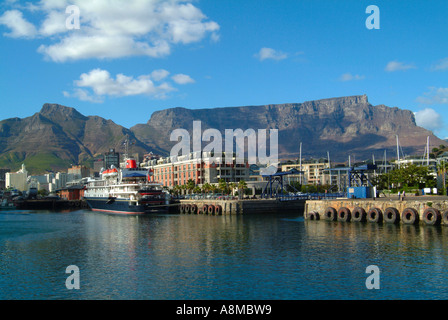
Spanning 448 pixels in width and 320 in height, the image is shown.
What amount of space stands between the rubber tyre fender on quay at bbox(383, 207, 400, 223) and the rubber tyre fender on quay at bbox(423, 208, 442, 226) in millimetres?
4657

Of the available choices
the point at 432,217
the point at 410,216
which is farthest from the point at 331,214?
the point at 432,217

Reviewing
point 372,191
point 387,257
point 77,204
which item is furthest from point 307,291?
point 77,204

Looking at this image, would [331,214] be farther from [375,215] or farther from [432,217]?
[432,217]

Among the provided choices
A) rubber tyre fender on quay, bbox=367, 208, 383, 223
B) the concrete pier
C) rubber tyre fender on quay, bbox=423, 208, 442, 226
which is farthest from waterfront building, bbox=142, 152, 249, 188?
rubber tyre fender on quay, bbox=423, 208, 442, 226

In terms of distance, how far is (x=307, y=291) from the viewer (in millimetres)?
30766

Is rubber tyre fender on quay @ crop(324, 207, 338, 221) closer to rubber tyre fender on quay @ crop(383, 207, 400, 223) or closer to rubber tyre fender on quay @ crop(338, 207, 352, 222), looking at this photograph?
rubber tyre fender on quay @ crop(338, 207, 352, 222)

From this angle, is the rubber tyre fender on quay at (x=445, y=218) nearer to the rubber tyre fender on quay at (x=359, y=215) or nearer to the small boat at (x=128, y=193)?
the rubber tyre fender on quay at (x=359, y=215)

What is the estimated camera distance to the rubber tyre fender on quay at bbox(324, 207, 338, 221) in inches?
3017

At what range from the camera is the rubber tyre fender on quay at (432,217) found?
199 feet

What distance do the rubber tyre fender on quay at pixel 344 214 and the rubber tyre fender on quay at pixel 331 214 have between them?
1326mm

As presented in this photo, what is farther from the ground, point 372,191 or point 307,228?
point 372,191

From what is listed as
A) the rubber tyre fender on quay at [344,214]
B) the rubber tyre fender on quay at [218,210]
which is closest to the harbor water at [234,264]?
the rubber tyre fender on quay at [344,214]

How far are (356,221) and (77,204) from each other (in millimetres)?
141357
